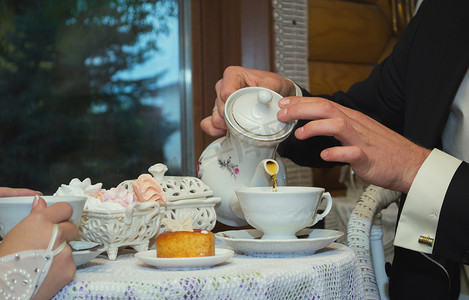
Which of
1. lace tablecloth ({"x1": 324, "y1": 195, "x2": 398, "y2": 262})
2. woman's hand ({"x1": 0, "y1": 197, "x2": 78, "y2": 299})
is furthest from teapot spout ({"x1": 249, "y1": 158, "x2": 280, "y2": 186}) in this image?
lace tablecloth ({"x1": 324, "y1": 195, "x2": 398, "y2": 262})

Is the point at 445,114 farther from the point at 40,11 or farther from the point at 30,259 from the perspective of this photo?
the point at 40,11

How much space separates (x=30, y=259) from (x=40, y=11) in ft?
6.14

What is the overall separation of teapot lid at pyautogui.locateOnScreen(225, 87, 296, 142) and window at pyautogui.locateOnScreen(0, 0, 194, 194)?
1585 millimetres

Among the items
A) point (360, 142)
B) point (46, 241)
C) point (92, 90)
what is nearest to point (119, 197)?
point (46, 241)

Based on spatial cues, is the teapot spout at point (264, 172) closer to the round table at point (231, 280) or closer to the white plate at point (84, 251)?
the round table at point (231, 280)

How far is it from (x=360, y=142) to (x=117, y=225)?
1.38ft

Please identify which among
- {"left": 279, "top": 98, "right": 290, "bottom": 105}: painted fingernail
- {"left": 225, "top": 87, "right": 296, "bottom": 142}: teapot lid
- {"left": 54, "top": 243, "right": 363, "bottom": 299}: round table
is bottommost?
{"left": 54, "top": 243, "right": 363, "bottom": 299}: round table

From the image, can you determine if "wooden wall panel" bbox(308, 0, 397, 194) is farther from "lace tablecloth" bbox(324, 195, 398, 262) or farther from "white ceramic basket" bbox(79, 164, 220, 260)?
"white ceramic basket" bbox(79, 164, 220, 260)

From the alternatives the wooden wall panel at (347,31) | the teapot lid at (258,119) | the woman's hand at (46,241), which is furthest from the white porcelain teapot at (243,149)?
the wooden wall panel at (347,31)

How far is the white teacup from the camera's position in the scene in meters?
0.81

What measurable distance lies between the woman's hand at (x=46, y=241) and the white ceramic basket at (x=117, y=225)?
11cm

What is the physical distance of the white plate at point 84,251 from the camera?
72 centimetres

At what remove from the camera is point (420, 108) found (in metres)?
1.23

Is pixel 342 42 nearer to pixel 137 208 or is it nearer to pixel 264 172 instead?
pixel 264 172
